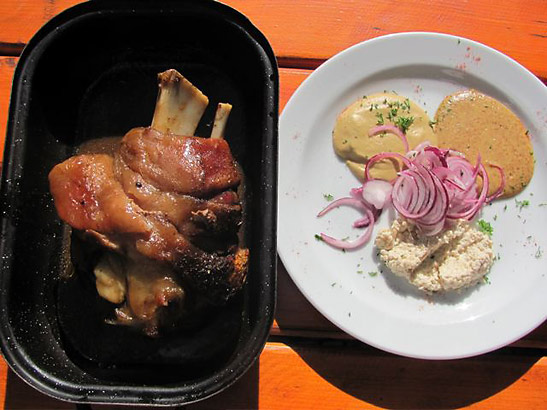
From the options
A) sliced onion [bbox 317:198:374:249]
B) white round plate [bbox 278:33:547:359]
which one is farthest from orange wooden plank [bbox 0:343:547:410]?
sliced onion [bbox 317:198:374:249]

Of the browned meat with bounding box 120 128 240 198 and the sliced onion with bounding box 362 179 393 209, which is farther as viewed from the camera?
the sliced onion with bounding box 362 179 393 209

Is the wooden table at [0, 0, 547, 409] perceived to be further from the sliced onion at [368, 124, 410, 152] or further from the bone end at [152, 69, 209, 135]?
the bone end at [152, 69, 209, 135]

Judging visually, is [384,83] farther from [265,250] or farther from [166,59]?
[265,250]

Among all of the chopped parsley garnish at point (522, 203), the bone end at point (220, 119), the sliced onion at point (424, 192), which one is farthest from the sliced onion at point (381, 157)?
the bone end at point (220, 119)

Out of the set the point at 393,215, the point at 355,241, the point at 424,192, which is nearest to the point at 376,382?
the point at 355,241

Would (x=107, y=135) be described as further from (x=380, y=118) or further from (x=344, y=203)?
(x=380, y=118)
